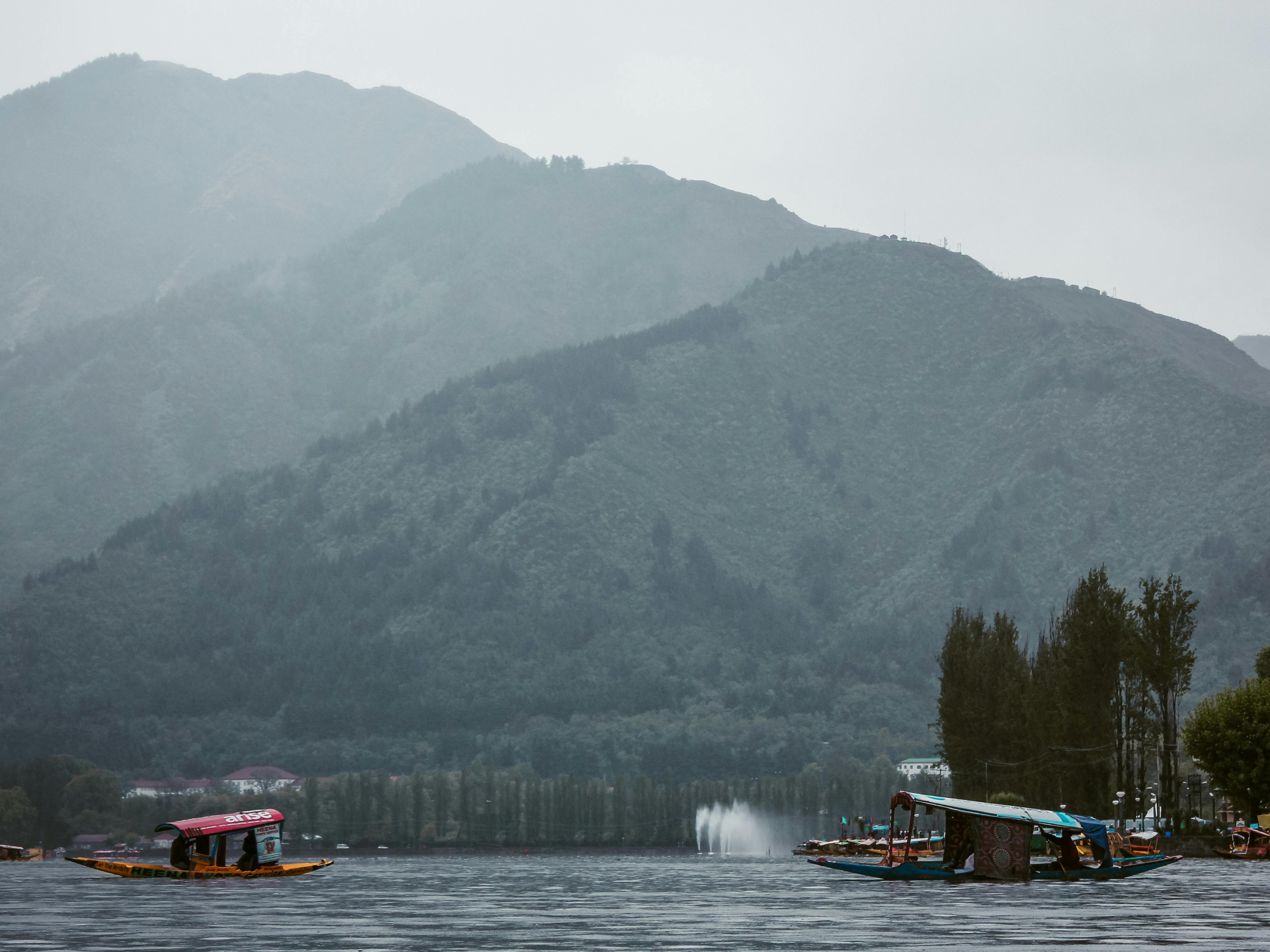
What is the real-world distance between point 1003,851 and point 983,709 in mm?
72081

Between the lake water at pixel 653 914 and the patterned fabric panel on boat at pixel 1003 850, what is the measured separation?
159 cm

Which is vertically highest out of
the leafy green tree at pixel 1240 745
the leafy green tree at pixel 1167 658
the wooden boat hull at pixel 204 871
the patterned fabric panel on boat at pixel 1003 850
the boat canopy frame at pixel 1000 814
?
the leafy green tree at pixel 1167 658

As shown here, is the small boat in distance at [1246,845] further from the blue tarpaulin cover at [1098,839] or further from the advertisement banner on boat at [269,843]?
the advertisement banner on boat at [269,843]

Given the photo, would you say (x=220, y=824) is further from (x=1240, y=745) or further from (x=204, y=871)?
(x=1240, y=745)

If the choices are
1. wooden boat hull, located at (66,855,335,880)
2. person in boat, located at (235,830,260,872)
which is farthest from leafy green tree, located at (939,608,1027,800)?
person in boat, located at (235,830,260,872)

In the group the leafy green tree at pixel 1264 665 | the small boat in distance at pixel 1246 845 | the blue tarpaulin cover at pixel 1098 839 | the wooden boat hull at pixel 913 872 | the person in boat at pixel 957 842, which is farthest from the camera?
the leafy green tree at pixel 1264 665

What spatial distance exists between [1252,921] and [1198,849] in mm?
80598

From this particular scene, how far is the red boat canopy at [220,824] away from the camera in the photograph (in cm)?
10912

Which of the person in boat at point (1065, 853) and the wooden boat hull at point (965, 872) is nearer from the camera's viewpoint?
the wooden boat hull at point (965, 872)

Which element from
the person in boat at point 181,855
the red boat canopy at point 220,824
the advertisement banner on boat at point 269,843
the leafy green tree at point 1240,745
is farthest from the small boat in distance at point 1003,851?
the person in boat at point 181,855

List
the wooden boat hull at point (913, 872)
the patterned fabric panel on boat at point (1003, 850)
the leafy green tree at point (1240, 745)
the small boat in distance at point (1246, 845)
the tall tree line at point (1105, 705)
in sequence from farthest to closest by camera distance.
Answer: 1. the tall tree line at point (1105, 705)
2. the leafy green tree at point (1240, 745)
3. the small boat in distance at point (1246, 845)
4. the wooden boat hull at point (913, 872)
5. the patterned fabric panel on boat at point (1003, 850)

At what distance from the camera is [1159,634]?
144 meters

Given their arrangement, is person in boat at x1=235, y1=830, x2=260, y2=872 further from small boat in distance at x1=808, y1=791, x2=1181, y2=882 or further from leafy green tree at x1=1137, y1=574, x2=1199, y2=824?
leafy green tree at x1=1137, y1=574, x2=1199, y2=824

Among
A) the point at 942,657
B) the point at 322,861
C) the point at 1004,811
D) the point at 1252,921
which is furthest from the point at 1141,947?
the point at 942,657
